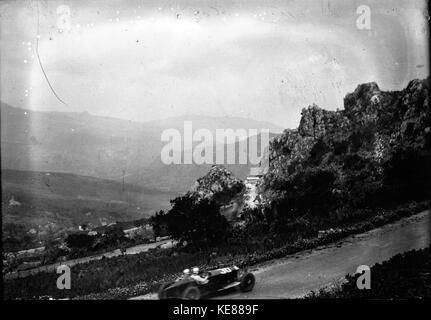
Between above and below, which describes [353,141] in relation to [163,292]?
above

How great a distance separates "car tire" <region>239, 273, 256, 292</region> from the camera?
1193cm

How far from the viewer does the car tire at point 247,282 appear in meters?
11.9

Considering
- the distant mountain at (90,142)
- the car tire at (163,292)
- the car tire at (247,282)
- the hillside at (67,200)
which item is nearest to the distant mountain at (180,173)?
the distant mountain at (90,142)

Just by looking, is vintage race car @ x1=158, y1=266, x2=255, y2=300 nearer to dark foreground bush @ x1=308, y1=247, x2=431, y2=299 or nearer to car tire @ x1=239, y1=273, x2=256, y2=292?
car tire @ x1=239, y1=273, x2=256, y2=292

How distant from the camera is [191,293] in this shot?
1156 centimetres

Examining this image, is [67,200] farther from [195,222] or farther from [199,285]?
[199,285]

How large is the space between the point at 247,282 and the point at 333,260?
111 inches

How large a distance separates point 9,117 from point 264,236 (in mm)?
9153

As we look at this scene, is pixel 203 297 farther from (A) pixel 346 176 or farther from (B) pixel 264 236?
(A) pixel 346 176

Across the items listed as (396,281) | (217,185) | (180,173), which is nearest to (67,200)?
(180,173)

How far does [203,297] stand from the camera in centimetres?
1165

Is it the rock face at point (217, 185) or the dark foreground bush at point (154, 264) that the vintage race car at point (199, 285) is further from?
the rock face at point (217, 185)

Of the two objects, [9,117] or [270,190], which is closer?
[9,117]
